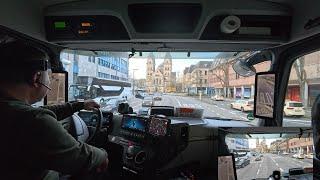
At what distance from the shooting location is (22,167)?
3.42ft

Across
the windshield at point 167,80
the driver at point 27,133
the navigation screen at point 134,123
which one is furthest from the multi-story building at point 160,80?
the driver at point 27,133

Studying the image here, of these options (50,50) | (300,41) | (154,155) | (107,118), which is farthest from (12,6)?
(300,41)

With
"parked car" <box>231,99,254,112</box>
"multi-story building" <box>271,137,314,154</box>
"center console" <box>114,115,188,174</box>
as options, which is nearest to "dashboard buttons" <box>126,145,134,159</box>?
"center console" <box>114,115,188,174</box>

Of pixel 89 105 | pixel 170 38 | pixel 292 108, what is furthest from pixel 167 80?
pixel 292 108

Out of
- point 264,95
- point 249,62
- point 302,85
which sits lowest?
point 264,95

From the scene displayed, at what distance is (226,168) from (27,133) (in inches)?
43.3

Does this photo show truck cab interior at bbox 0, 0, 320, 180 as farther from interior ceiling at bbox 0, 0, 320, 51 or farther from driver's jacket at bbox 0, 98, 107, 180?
driver's jacket at bbox 0, 98, 107, 180

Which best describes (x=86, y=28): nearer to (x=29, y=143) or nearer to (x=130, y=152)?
(x=130, y=152)

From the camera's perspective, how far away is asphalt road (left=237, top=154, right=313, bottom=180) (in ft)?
5.84

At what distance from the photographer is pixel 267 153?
181 cm

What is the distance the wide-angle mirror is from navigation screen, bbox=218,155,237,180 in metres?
2.11

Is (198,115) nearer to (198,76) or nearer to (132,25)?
(198,76)

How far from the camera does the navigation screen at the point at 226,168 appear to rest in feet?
5.48

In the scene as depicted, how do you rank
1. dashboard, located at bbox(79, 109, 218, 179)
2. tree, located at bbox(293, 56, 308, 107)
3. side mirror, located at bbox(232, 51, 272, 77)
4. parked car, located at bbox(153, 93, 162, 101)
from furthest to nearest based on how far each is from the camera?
side mirror, located at bbox(232, 51, 272, 77) → parked car, located at bbox(153, 93, 162, 101) → tree, located at bbox(293, 56, 308, 107) → dashboard, located at bbox(79, 109, 218, 179)
